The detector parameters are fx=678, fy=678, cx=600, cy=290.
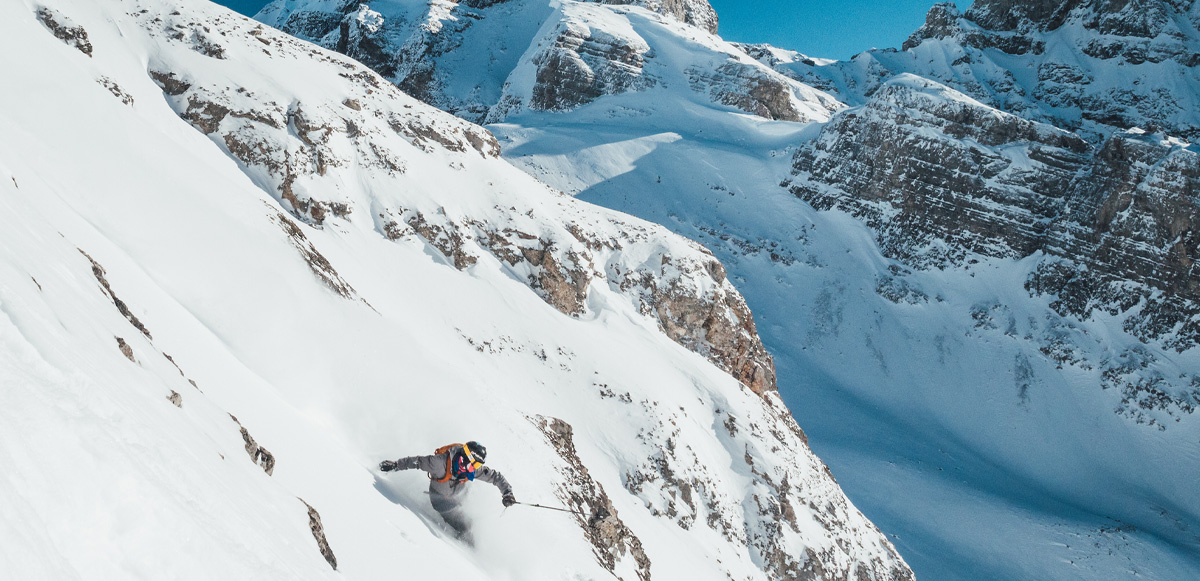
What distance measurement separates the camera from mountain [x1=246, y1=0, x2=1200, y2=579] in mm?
35438

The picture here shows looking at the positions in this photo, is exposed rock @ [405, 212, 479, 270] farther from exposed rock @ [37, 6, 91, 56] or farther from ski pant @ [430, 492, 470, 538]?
ski pant @ [430, 492, 470, 538]

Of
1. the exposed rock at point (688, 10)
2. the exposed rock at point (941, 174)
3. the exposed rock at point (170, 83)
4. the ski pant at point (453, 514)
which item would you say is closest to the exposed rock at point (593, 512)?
the ski pant at point (453, 514)

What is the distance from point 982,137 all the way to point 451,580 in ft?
192

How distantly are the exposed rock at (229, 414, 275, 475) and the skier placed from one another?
2.44 meters

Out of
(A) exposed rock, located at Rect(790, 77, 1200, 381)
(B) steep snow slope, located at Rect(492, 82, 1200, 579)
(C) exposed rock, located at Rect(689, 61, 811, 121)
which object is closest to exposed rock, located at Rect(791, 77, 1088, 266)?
(A) exposed rock, located at Rect(790, 77, 1200, 381)

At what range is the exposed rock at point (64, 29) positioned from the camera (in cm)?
1881

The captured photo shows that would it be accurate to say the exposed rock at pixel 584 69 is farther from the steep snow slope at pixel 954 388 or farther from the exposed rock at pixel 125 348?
the exposed rock at pixel 125 348

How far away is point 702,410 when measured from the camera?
22.4 metres

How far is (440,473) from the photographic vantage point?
9.09 meters

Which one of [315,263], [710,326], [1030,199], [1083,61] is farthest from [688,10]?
[315,263]

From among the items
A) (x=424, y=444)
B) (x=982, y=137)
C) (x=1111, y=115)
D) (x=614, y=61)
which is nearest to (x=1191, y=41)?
(x=1111, y=115)

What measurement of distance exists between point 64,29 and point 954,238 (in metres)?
52.9

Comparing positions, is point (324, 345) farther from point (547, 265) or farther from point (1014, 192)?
point (1014, 192)

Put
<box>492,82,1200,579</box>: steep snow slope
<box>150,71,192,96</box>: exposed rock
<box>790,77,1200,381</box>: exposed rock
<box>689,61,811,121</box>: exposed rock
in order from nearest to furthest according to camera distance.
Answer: <box>150,71,192,96</box>: exposed rock < <box>492,82,1200,579</box>: steep snow slope < <box>790,77,1200,381</box>: exposed rock < <box>689,61,811,121</box>: exposed rock
